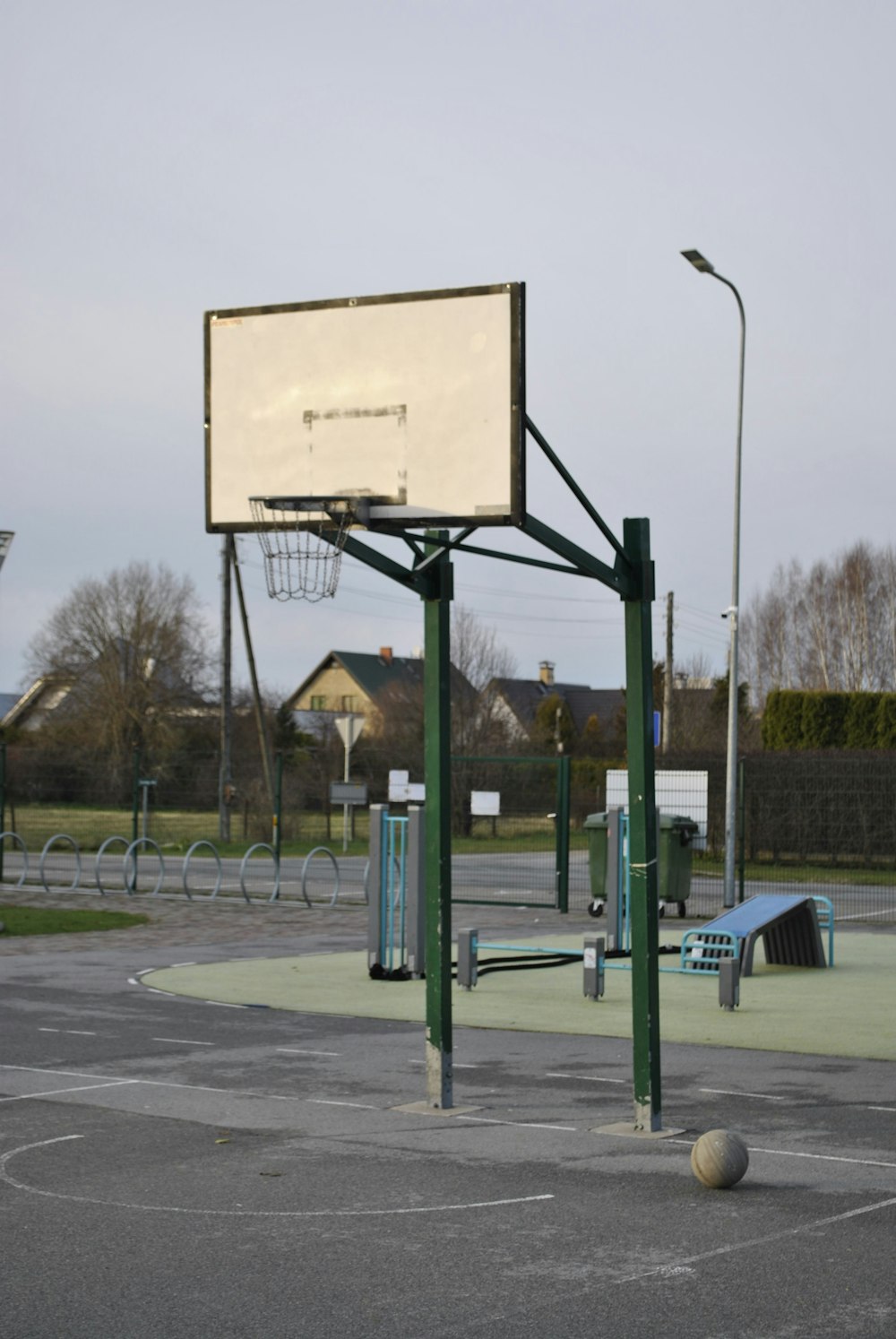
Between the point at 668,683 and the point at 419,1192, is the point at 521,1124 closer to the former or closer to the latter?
the point at 419,1192

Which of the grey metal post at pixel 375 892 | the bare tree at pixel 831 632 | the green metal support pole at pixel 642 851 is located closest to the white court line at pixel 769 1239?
the green metal support pole at pixel 642 851

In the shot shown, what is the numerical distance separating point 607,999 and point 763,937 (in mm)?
3300

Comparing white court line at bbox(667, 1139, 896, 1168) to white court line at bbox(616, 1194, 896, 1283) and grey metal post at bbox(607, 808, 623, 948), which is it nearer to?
white court line at bbox(616, 1194, 896, 1283)

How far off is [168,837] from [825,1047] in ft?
82.6

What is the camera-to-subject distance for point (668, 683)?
1859 inches

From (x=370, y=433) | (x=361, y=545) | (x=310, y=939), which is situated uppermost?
(x=370, y=433)

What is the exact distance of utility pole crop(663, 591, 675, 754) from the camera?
1837 inches

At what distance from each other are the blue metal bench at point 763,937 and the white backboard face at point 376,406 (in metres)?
7.95

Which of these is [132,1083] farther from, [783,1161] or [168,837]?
[168,837]

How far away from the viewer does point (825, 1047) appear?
39.4 ft

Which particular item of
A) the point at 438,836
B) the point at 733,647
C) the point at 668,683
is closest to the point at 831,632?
the point at 668,683

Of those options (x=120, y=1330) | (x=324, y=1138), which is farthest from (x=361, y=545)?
(x=120, y=1330)

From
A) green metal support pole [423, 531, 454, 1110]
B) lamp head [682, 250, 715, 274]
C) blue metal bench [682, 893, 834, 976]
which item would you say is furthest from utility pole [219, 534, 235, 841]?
green metal support pole [423, 531, 454, 1110]

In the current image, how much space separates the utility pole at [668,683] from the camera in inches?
1837
